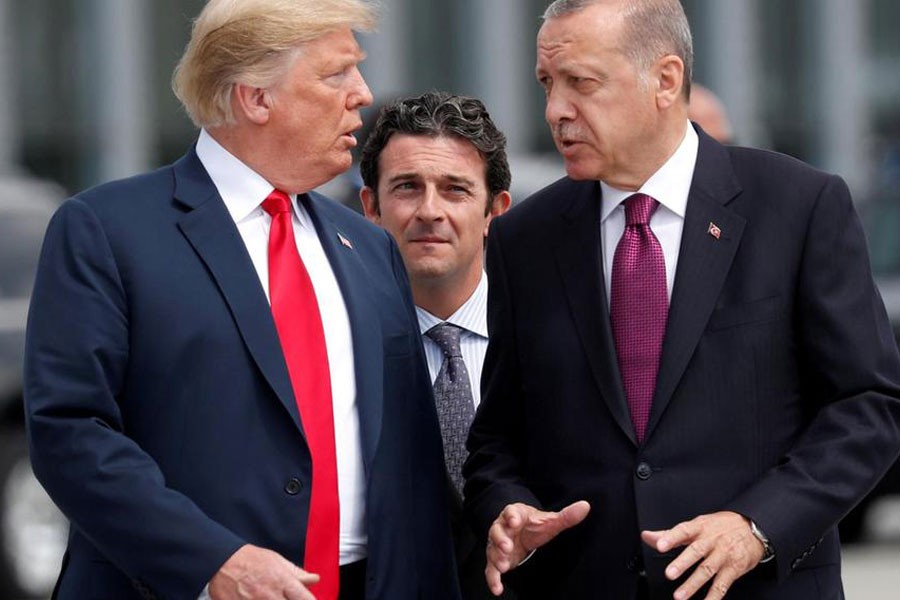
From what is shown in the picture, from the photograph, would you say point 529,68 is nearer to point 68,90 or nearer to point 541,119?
point 541,119

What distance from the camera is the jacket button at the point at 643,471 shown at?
4.26 meters

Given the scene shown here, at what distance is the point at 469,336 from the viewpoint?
5.16m

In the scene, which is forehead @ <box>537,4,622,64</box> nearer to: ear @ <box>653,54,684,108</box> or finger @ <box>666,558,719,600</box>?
ear @ <box>653,54,684,108</box>

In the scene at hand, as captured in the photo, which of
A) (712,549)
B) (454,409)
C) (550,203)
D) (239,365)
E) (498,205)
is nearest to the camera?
(712,549)

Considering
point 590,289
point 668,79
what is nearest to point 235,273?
point 590,289

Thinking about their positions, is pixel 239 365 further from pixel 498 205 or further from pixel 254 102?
pixel 498 205

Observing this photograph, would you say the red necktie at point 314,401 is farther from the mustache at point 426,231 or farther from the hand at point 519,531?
the mustache at point 426,231

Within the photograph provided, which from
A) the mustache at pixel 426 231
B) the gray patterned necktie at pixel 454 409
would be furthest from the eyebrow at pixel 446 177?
the gray patterned necktie at pixel 454 409

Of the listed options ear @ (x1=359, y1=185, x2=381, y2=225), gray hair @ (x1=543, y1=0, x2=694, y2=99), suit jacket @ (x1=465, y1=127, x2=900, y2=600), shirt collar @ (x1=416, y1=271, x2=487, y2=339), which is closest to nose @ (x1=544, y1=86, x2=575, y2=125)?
gray hair @ (x1=543, y1=0, x2=694, y2=99)

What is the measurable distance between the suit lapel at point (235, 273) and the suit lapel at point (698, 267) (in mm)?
720

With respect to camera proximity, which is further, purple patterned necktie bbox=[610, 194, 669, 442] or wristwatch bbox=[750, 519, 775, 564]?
purple patterned necktie bbox=[610, 194, 669, 442]

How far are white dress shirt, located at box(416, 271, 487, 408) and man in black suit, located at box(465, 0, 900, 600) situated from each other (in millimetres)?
547

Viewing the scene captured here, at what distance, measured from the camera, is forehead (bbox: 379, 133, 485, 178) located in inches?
202

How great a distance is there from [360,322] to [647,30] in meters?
0.81
